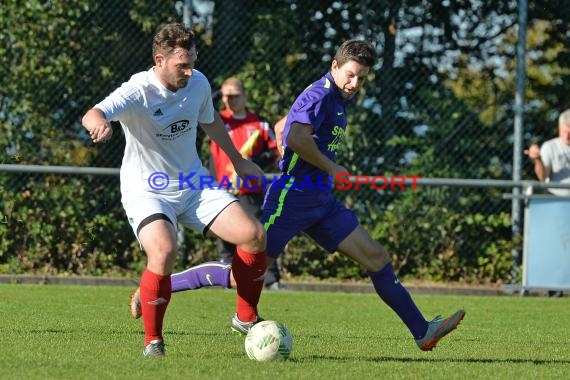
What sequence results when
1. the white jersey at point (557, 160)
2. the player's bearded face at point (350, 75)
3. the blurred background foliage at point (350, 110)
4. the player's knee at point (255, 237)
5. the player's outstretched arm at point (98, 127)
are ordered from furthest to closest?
the blurred background foliage at point (350, 110)
the white jersey at point (557, 160)
the player's bearded face at point (350, 75)
the player's knee at point (255, 237)
the player's outstretched arm at point (98, 127)

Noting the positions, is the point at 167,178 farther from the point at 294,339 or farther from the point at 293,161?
the point at 294,339

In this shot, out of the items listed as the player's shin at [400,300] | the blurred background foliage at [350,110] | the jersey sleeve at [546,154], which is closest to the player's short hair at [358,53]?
the player's shin at [400,300]

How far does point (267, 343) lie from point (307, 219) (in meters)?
1.14

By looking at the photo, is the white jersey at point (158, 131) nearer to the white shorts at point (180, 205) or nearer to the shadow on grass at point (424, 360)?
the white shorts at point (180, 205)

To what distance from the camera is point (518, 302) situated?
10.9m

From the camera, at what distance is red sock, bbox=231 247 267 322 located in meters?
6.52

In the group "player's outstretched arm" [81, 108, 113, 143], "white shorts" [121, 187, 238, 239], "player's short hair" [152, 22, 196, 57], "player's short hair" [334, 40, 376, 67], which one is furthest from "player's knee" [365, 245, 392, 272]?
"player's outstretched arm" [81, 108, 113, 143]

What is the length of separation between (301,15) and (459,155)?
2.31 meters

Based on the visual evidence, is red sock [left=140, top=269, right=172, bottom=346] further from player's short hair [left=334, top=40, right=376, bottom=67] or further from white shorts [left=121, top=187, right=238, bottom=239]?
player's short hair [left=334, top=40, right=376, bottom=67]

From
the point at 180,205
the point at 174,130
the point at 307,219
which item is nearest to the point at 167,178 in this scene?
the point at 180,205

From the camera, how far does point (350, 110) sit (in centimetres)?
1284

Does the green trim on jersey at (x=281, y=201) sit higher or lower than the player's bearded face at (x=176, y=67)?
lower

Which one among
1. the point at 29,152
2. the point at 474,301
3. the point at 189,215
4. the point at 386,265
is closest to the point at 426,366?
the point at 386,265

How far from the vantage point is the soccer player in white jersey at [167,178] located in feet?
19.8
